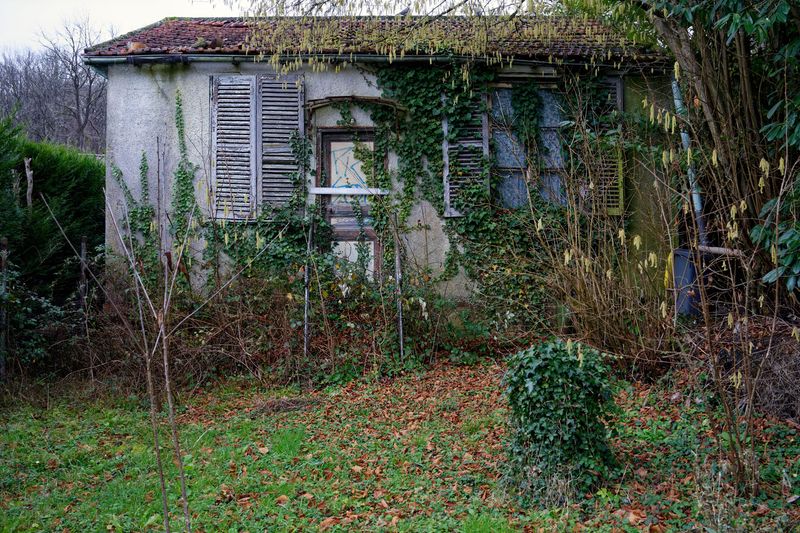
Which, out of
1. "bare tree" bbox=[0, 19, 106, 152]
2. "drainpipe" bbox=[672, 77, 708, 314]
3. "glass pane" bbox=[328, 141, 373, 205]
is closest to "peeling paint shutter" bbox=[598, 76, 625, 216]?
"drainpipe" bbox=[672, 77, 708, 314]

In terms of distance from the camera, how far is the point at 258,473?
237 inches

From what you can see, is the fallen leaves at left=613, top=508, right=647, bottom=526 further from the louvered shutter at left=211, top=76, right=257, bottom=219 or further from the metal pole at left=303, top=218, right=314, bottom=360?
the louvered shutter at left=211, top=76, right=257, bottom=219

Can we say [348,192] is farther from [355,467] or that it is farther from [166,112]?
[355,467]

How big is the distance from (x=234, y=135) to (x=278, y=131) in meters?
0.68

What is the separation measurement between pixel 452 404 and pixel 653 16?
15.1 ft

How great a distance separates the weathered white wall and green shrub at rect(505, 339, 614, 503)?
5683 mm

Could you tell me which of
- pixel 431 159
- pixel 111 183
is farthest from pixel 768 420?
pixel 111 183

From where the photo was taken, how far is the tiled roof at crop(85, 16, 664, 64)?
8.84 meters

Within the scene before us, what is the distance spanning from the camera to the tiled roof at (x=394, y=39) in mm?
8836

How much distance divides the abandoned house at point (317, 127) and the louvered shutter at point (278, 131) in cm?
2

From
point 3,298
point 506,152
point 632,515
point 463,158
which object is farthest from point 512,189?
point 3,298

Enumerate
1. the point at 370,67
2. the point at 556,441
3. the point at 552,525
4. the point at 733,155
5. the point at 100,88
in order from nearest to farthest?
the point at 552,525 < the point at 556,441 < the point at 733,155 < the point at 370,67 < the point at 100,88

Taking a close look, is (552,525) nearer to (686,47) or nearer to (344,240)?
(686,47)

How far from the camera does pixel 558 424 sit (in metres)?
5.12
